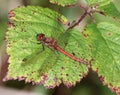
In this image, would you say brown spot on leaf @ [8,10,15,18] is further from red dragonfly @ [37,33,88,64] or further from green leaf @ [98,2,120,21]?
green leaf @ [98,2,120,21]

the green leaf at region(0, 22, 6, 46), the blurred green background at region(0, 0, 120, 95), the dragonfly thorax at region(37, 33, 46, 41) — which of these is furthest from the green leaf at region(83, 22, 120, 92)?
the blurred green background at region(0, 0, 120, 95)

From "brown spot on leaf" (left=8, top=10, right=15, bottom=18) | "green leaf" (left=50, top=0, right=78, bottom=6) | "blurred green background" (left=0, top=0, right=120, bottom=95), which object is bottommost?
"blurred green background" (left=0, top=0, right=120, bottom=95)

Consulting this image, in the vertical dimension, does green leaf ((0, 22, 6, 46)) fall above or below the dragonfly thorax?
below

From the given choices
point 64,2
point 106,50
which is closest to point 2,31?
point 64,2

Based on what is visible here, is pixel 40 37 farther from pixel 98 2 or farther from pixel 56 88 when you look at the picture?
pixel 56 88

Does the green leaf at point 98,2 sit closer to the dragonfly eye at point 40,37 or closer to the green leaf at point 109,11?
the green leaf at point 109,11

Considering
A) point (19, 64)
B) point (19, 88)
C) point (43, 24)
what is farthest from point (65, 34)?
point (19, 88)
